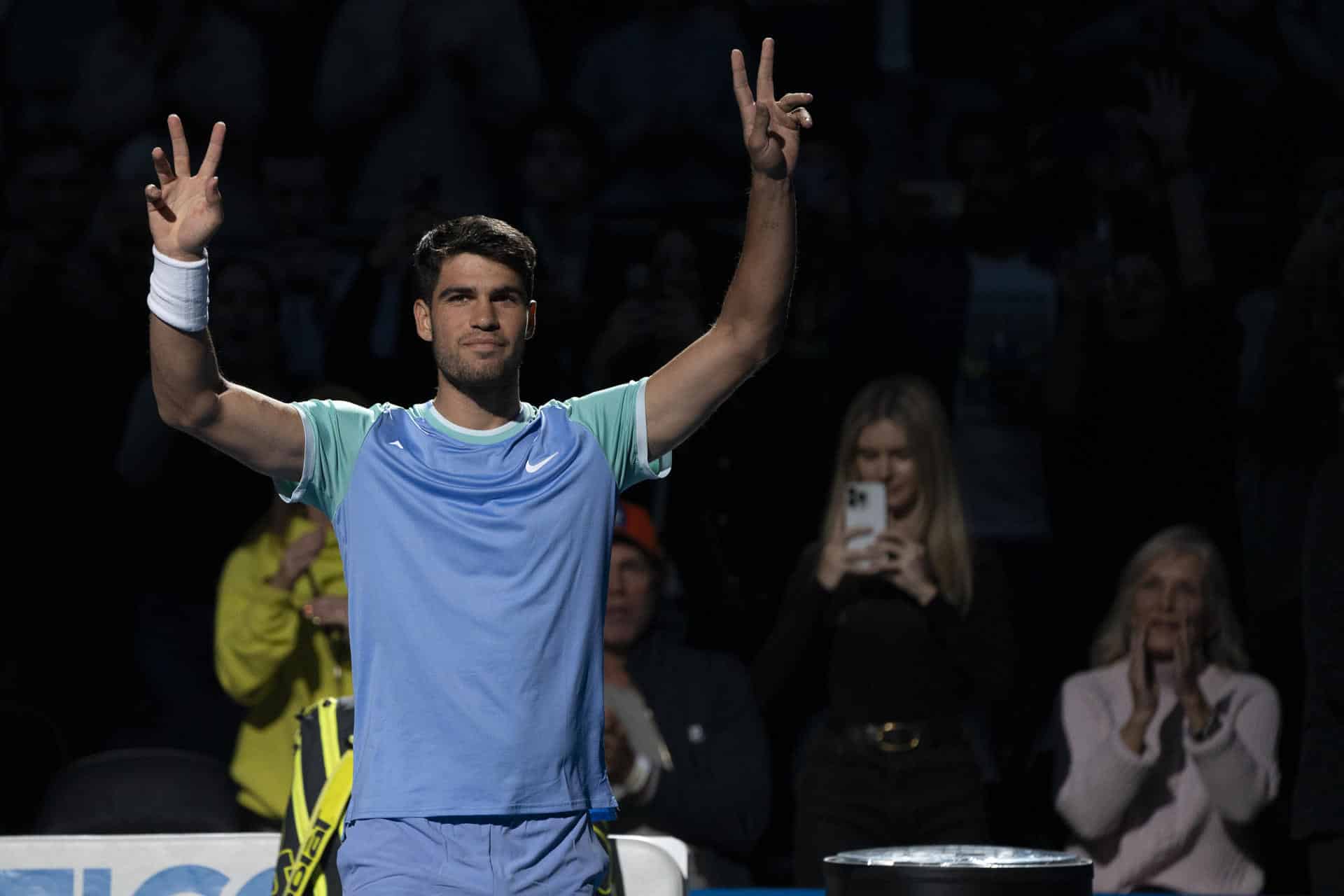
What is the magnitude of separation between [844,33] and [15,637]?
3.23 meters

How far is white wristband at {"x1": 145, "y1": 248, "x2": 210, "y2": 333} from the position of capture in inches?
111

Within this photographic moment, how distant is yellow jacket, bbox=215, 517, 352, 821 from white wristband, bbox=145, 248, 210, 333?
2401 millimetres

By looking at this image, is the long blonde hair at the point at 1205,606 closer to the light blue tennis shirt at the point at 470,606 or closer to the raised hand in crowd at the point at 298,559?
the raised hand in crowd at the point at 298,559

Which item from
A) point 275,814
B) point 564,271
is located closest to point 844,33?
point 564,271

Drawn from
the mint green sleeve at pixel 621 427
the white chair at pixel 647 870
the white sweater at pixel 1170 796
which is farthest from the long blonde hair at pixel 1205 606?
the mint green sleeve at pixel 621 427

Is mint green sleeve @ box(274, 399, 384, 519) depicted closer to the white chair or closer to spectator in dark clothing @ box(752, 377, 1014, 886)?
the white chair

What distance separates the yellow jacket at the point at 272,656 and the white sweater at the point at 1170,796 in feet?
6.55

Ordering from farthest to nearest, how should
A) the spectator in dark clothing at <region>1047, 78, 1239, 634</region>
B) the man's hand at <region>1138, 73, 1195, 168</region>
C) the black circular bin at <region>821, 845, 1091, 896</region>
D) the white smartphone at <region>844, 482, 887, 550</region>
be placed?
the man's hand at <region>1138, 73, 1195, 168</region>, the spectator in dark clothing at <region>1047, 78, 1239, 634</region>, the white smartphone at <region>844, 482, 887, 550</region>, the black circular bin at <region>821, 845, 1091, 896</region>

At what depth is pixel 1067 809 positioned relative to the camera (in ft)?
17.5

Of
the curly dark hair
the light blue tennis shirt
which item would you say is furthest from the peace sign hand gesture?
the light blue tennis shirt

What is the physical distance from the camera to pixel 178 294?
9.21 feet

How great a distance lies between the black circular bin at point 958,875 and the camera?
128 inches

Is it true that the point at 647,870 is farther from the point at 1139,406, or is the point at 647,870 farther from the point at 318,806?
the point at 1139,406

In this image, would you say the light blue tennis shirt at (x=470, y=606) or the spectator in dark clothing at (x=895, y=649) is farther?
the spectator in dark clothing at (x=895, y=649)
